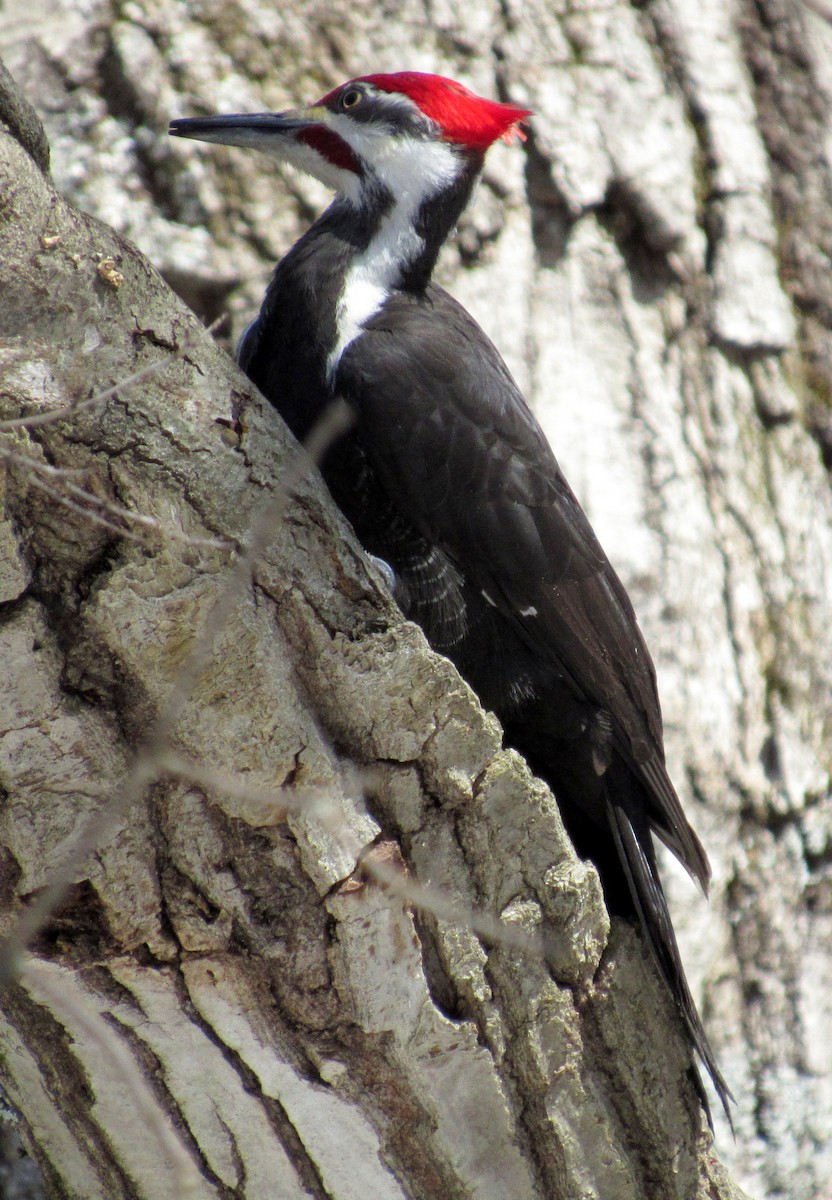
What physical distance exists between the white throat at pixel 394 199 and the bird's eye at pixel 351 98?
0.14 feet

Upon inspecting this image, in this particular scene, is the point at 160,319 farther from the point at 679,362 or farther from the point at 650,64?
the point at 650,64

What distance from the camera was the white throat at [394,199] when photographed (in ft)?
7.68

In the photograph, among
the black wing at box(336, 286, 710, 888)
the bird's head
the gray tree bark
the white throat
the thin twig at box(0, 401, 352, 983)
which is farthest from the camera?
the bird's head

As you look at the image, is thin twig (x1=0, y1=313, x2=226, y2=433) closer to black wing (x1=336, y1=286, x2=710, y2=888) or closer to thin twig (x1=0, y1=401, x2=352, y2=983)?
thin twig (x1=0, y1=401, x2=352, y2=983)

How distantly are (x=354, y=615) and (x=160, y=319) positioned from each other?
0.46m

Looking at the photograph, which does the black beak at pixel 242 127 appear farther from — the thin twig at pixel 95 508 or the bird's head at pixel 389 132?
the thin twig at pixel 95 508

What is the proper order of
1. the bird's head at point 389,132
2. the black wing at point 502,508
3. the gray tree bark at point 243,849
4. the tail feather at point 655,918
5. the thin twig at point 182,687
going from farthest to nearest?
the bird's head at point 389,132
the black wing at point 502,508
the tail feather at point 655,918
the gray tree bark at point 243,849
the thin twig at point 182,687

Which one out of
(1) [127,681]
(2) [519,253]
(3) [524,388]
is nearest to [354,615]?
(1) [127,681]

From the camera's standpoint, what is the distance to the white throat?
2342 mm

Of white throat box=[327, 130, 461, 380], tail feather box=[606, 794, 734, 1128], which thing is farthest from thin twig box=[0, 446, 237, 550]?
tail feather box=[606, 794, 734, 1128]

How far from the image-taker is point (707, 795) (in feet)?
9.15

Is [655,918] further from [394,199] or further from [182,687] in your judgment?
[394,199]

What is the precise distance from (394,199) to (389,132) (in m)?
0.15

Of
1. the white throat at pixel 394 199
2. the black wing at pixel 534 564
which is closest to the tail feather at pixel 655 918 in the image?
the black wing at pixel 534 564
